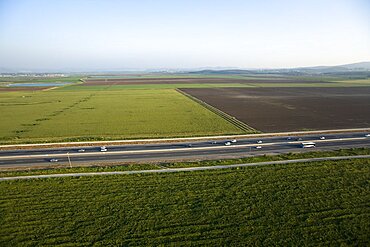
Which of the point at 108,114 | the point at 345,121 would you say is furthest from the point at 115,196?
the point at 345,121

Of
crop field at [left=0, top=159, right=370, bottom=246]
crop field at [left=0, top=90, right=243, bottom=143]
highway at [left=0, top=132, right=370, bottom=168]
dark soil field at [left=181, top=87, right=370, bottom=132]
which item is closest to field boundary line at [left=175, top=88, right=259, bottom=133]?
dark soil field at [left=181, top=87, right=370, bottom=132]

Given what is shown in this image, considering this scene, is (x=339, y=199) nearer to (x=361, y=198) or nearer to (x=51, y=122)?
(x=361, y=198)

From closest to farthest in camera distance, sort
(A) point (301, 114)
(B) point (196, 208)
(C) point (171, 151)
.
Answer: (B) point (196, 208) < (C) point (171, 151) < (A) point (301, 114)

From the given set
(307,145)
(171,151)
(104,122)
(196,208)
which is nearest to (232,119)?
(307,145)

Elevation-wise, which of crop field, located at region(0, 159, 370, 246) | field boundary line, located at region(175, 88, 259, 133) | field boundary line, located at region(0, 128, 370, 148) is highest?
field boundary line, located at region(175, 88, 259, 133)

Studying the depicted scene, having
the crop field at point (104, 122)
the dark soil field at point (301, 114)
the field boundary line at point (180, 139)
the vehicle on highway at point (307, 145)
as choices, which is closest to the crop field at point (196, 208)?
the vehicle on highway at point (307, 145)

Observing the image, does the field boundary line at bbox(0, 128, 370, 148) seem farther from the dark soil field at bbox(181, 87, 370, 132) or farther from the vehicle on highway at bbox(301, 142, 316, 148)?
the vehicle on highway at bbox(301, 142, 316, 148)

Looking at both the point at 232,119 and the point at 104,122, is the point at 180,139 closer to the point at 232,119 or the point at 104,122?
the point at 232,119
